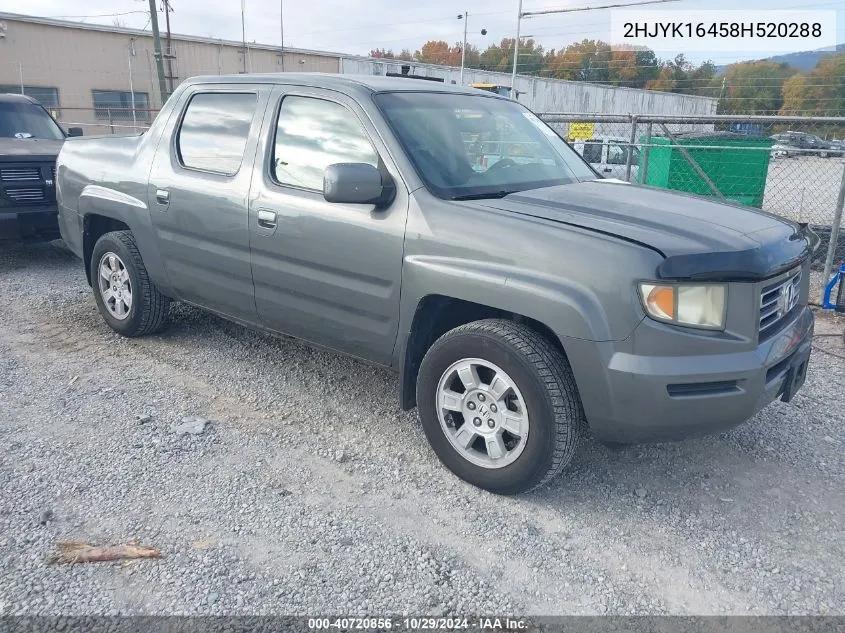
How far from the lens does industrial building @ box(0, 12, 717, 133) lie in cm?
2747

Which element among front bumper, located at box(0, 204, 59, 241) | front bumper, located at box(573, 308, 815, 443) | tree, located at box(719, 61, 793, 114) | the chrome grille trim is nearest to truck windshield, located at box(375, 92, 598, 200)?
front bumper, located at box(573, 308, 815, 443)

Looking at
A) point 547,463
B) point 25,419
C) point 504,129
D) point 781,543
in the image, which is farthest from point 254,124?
point 781,543

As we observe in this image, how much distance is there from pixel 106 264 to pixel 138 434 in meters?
1.97

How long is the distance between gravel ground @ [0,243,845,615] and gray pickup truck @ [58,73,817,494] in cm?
40

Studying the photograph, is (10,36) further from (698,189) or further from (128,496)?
(128,496)

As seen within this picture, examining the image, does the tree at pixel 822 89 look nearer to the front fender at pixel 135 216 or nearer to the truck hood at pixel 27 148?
the truck hood at pixel 27 148

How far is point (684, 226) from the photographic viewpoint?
299 cm

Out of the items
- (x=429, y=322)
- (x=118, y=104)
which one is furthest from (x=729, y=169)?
(x=118, y=104)

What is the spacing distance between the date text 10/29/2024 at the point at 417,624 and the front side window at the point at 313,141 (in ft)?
7.06

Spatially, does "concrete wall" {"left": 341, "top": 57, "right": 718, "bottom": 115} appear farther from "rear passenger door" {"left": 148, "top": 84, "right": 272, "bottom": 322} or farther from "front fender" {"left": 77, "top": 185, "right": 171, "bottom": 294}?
"rear passenger door" {"left": 148, "top": 84, "right": 272, "bottom": 322}

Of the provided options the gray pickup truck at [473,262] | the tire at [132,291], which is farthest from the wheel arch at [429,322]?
the tire at [132,291]

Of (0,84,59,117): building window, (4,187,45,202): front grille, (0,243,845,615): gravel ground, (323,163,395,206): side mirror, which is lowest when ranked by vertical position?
(0,243,845,615): gravel ground

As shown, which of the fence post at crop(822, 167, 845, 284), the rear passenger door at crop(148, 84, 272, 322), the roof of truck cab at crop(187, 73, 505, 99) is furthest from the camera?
the fence post at crop(822, 167, 845, 284)

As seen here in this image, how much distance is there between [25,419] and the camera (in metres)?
3.85
